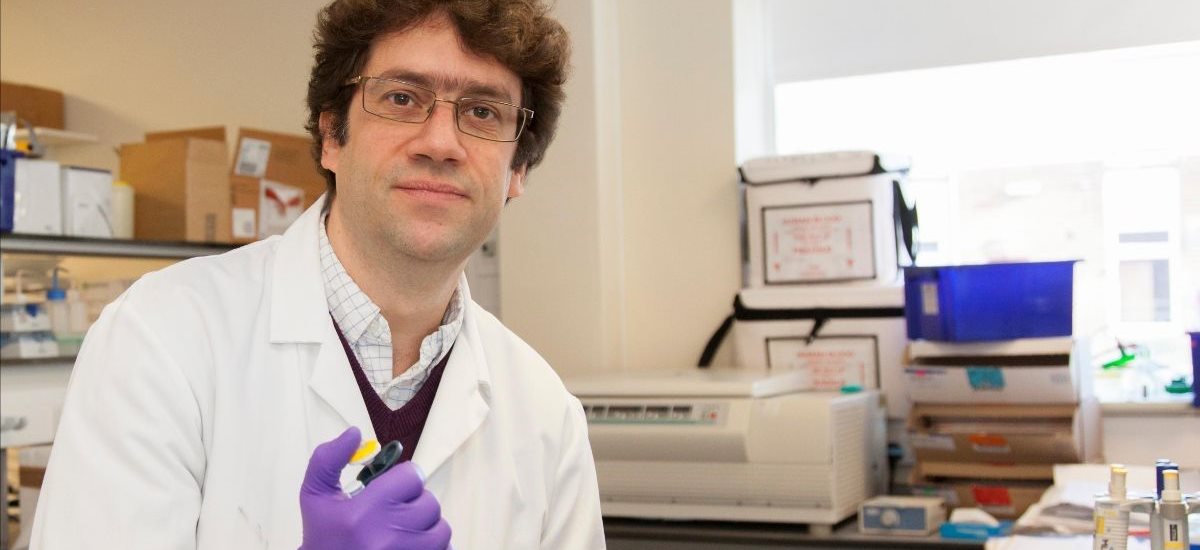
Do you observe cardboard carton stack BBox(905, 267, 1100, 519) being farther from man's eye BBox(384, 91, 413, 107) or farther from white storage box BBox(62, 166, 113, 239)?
white storage box BBox(62, 166, 113, 239)

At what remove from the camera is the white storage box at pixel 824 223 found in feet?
10.3

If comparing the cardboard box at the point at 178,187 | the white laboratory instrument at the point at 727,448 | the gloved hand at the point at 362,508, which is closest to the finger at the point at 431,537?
the gloved hand at the point at 362,508

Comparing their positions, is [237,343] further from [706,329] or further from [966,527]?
[706,329]

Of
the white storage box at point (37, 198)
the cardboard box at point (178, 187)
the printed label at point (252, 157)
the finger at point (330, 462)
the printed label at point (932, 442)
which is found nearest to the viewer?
the finger at point (330, 462)

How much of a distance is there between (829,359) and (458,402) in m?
1.90

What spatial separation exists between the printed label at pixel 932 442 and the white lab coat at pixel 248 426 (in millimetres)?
1464

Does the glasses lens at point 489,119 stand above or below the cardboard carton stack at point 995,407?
above

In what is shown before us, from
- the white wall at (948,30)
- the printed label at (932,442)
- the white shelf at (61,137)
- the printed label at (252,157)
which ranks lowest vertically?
the printed label at (932,442)

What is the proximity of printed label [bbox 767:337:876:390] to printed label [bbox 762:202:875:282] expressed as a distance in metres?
0.18

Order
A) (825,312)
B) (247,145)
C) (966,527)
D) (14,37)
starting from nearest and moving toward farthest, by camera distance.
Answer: (966,527), (825,312), (247,145), (14,37)

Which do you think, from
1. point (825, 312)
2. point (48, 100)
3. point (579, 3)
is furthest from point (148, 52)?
point (825, 312)

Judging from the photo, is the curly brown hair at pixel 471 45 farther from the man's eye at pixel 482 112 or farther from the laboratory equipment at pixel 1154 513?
the laboratory equipment at pixel 1154 513

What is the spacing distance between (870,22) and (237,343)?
99.2 inches

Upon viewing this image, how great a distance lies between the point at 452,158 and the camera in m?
1.34
